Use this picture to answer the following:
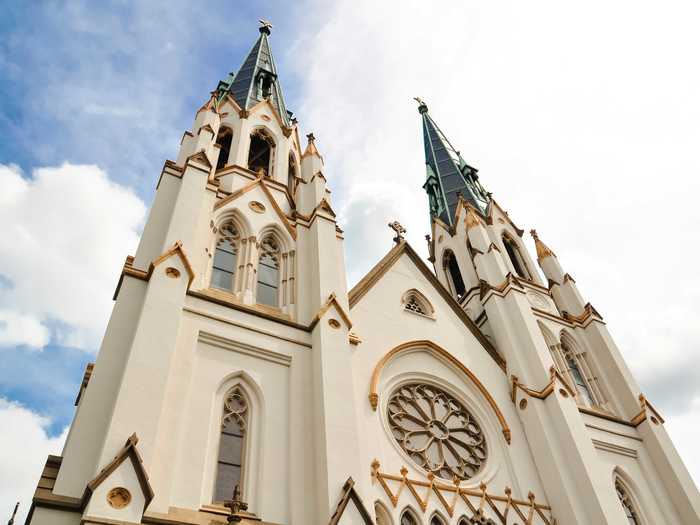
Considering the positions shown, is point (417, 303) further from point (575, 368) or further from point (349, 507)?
point (349, 507)

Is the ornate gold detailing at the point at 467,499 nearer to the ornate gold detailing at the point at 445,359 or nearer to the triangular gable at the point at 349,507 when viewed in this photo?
the ornate gold detailing at the point at 445,359

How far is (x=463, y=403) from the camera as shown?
1316 centimetres

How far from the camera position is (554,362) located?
15875 mm

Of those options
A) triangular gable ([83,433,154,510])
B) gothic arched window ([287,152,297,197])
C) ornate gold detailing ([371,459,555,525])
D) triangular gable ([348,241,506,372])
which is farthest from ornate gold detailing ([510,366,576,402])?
triangular gable ([83,433,154,510])

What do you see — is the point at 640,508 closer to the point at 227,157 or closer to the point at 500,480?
the point at 500,480

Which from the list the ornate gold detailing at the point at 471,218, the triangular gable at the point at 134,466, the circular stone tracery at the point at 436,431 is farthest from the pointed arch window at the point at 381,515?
the ornate gold detailing at the point at 471,218

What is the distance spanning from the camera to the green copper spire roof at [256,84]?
20500 millimetres

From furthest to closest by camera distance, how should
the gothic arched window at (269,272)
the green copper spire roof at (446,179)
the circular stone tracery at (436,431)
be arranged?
the green copper spire roof at (446,179) < the gothic arched window at (269,272) < the circular stone tracery at (436,431)

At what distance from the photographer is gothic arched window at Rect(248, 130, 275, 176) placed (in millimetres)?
18062

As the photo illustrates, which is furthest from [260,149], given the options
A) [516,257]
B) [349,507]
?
[349,507]

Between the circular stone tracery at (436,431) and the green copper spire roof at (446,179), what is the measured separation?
11193mm

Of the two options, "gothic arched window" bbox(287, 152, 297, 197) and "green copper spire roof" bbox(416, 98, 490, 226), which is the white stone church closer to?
"gothic arched window" bbox(287, 152, 297, 197)

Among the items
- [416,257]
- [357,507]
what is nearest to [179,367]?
[357,507]

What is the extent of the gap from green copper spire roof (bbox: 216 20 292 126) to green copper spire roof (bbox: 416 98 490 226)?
7.77 metres
